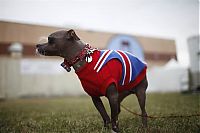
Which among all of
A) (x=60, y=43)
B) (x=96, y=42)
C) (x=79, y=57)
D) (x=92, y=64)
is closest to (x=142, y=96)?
(x=92, y=64)

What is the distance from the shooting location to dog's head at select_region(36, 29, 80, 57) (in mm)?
2764

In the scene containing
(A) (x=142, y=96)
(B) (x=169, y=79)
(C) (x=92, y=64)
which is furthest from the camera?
(B) (x=169, y=79)

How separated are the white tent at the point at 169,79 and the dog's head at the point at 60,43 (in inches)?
434

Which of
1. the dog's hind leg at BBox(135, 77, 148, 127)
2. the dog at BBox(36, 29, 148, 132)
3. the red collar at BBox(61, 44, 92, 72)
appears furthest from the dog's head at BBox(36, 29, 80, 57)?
the dog's hind leg at BBox(135, 77, 148, 127)

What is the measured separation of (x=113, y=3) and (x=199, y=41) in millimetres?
7850

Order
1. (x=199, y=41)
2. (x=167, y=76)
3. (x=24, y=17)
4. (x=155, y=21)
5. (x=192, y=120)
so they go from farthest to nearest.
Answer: (x=167, y=76) < (x=199, y=41) < (x=155, y=21) < (x=24, y=17) < (x=192, y=120)


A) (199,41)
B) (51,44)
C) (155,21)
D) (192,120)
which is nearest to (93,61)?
(51,44)

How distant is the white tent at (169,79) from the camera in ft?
45.2

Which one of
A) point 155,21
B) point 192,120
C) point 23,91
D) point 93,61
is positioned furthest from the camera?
point 23,91

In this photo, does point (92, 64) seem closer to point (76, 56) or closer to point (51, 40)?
point (76, 56)

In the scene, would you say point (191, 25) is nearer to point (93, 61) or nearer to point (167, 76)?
point (93, 61)

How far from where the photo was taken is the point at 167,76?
49.0 ft

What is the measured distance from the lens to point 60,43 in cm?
277

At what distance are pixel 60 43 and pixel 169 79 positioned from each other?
12.7 metres
